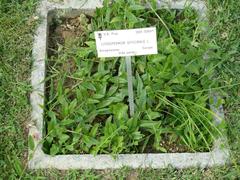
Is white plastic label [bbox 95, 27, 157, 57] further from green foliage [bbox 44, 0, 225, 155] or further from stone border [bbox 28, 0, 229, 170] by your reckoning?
stone border [bbox 28, 0, 229, 170]

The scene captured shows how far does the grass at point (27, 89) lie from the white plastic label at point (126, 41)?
0.62 m

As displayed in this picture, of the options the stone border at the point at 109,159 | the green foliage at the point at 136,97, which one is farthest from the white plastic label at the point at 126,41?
the stone border at the point at 109,159

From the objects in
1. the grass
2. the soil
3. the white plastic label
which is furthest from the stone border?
the white plastic label

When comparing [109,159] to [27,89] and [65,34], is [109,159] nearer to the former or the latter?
[27,89]

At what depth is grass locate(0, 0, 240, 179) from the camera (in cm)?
260

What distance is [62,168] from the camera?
2.59 metres

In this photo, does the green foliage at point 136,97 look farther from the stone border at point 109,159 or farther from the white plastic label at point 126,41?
the white plastic label at point 126,41

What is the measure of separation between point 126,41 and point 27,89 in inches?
29.1

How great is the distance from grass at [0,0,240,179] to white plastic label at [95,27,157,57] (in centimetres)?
62

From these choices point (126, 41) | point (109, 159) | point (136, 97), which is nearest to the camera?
point (126, 41)

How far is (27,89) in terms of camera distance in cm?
281

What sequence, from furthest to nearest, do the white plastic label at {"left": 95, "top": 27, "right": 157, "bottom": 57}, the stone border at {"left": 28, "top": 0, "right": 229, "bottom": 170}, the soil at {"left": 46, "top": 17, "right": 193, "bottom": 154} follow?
1. the soil at {"left": 46, "top": 17, "right": 193, "bottom": 154}
2. the stone border at {"left": 28, "top": 0, "right": 229, "bottom": 170}
3. the white plastic label at {"left": 95, "top": 27, "right": 157, "bottom": 57}

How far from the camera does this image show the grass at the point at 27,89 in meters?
2.60

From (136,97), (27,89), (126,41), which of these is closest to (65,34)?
(27,89)
